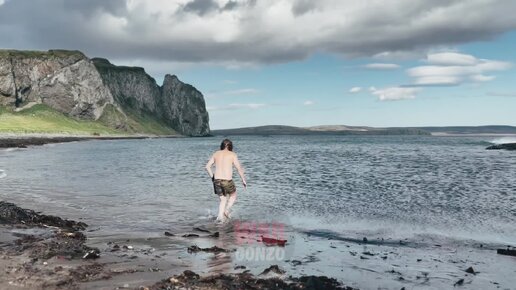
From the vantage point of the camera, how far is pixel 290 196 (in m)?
26.9

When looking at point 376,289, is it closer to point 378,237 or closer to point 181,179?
point 378,237

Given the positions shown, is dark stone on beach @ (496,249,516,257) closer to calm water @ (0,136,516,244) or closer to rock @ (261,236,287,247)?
calm water @ (0,136,516,244)

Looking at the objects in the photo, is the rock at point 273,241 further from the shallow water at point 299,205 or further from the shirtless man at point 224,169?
the shirtless man at point 224,169

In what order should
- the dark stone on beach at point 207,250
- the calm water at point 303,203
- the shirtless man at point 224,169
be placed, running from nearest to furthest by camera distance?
the dark stone on beach at point 207,250 < the shirtless man at point 224,169 < the calm water at point 303,203

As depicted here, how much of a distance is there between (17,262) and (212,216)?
9.41m

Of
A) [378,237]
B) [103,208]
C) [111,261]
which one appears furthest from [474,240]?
[103,208]

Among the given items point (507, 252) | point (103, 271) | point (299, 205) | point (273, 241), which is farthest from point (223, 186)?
point (507, 252)

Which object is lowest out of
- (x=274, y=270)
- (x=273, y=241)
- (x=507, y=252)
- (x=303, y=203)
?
(x=303, y=203)

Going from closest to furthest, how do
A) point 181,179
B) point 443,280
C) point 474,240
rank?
point 443,280 < point 474,240 < point 181,179

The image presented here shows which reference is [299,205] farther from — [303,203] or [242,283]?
[242,283]

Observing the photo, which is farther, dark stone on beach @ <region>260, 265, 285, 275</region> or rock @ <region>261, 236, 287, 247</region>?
rock @ <region>261, 236, 287, 247</region>

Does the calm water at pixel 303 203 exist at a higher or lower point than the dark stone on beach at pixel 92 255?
lower

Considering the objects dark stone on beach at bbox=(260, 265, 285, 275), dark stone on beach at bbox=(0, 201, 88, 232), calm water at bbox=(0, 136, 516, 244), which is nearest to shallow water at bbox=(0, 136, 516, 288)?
calm water at bbox=(0, 136, 516, 244)

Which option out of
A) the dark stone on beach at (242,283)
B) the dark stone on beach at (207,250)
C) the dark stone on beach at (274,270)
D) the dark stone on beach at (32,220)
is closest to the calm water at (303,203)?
the dark stone on beach at (32,220)
